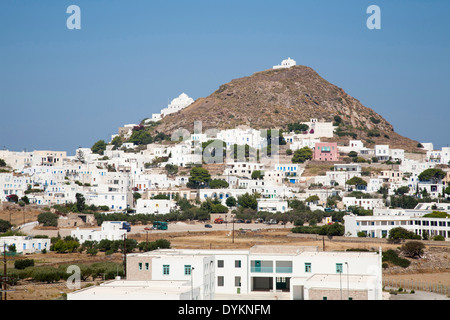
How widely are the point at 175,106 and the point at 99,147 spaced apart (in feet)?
85.6

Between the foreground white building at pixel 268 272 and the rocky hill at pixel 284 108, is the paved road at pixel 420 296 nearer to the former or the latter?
the foreground white building at pixel 268 272

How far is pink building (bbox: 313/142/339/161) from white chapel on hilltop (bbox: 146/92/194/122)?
39482 millimetres

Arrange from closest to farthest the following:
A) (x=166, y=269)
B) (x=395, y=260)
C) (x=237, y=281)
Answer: (x=166, y=269) < (x=237, y=281) < (x=395, y=260)

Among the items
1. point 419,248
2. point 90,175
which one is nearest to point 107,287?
point 419,248

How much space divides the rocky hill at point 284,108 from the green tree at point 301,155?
14.3 metres

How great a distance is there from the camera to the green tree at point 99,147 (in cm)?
9494

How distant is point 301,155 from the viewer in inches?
3260

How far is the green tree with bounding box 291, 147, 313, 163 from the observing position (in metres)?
82.4

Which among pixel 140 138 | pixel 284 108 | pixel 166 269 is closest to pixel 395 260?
pixel 166 269

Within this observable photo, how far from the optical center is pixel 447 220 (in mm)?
46312

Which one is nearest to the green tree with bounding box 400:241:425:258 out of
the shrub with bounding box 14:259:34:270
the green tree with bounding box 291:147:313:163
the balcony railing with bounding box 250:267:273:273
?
the balcony railing with bounding box 250:267:273:273

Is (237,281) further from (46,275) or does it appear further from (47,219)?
(47,219)

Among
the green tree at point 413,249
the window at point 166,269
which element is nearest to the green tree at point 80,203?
the green tree at point 413,249

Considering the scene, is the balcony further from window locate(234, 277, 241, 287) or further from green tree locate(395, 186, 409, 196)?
green tree locate(395, 186, 409, 196)
